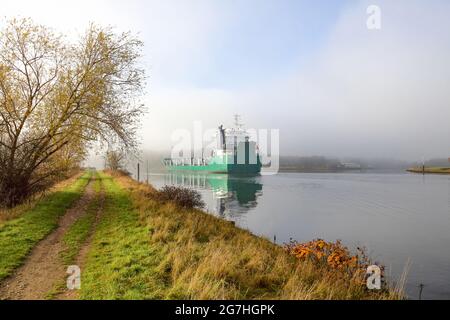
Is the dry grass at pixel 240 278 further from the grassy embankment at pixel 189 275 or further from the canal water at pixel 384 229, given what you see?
the canal water at pixel 384 229

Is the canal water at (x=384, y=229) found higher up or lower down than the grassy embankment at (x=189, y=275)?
lower down

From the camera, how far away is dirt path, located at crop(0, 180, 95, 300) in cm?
607

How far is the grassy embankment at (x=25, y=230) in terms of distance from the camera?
8.00 metres

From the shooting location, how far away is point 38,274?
708 centimetres

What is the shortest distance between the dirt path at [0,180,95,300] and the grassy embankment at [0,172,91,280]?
234mm

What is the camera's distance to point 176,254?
791cm

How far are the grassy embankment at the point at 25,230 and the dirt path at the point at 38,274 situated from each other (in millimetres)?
234

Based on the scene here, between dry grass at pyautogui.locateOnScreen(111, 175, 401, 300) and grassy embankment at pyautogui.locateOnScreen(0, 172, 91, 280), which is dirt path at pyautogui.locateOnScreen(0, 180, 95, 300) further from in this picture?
dry grass at pyautogui.locateOnScreen(111, 175, 401, 300)

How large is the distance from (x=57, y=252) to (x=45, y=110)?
36.8 feet

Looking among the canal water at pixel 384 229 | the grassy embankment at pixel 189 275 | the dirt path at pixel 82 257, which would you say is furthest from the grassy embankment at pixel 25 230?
the canal water at pixel 384 229

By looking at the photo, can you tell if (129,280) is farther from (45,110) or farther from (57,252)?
(45,110)

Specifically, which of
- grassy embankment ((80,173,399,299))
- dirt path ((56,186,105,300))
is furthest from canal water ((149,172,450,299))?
dirt path ((56,186,105,300))

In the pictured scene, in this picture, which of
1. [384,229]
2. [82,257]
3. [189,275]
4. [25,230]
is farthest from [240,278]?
[384,229]
